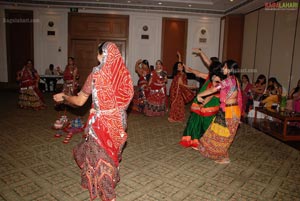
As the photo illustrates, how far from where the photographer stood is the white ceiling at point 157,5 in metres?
9.00

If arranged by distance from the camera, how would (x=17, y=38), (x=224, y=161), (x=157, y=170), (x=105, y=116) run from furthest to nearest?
(x=17, y=38) < (x=224, y=161) < (x=157, y=170) < (x=105, y=116)

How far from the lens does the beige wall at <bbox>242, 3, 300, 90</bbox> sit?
6.81m

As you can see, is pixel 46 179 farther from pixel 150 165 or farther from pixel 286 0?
pixel 286 0

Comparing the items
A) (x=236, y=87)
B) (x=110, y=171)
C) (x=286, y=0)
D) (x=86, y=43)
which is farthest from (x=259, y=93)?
(x=86, y=43)

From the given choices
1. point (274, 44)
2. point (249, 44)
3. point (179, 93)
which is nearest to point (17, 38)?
point (179, 93)

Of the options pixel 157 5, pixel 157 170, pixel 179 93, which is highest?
pixel 157 5

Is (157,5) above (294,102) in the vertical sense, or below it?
above

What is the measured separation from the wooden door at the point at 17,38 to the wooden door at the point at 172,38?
531 centimetres

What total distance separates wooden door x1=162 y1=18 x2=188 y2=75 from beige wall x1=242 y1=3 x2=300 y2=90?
2415 millimetres

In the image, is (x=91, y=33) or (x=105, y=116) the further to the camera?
(x=91, y=33)

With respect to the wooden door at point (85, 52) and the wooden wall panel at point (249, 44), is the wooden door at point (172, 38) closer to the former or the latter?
the wooden door at point (85, 52)

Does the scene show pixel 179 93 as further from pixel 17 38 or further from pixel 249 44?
pixel 17 38

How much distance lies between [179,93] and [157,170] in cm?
272

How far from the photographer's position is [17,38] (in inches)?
404
